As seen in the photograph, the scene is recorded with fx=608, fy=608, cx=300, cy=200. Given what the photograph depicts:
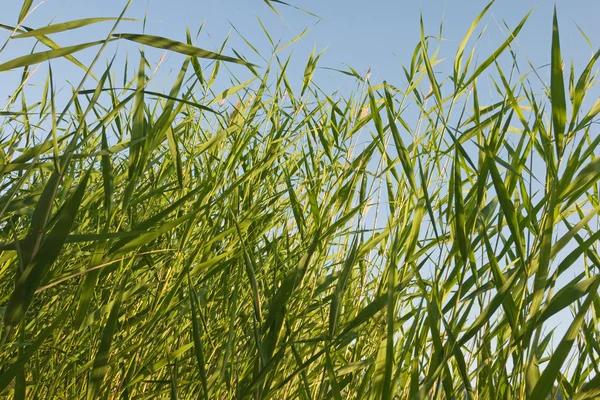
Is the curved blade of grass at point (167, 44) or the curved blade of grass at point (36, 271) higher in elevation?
the curved blade of grass at point (167, 44)

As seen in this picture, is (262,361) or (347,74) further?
(347,74)

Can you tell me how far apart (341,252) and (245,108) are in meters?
0.54

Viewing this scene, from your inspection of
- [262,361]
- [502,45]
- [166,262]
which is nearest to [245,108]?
[166,262]

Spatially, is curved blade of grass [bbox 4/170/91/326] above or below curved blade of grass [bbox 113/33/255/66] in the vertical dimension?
below

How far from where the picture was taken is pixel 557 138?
3.36 feet

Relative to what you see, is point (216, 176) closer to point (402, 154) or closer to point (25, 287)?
point (402, 154)

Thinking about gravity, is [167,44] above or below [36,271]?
above

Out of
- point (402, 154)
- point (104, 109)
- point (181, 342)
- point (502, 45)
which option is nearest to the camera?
point (402, 154)

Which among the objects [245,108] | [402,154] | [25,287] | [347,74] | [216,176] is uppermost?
[347,74]

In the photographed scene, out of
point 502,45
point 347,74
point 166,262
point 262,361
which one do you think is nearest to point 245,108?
point 347,74

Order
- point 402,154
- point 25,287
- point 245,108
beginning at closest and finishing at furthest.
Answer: point 25,287 → point 402,154 → point 245,108

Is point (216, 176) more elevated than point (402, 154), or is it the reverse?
point (216, 176)

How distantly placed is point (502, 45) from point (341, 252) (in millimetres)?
688

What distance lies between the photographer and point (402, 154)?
1133 millimetres
